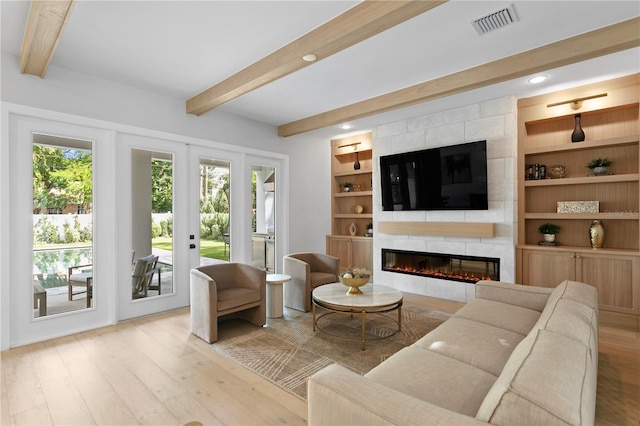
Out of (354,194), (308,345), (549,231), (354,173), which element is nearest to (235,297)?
(308,345)

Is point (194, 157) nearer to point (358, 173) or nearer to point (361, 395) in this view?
point (358, 173)

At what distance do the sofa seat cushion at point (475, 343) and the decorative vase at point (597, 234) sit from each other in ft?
8.44

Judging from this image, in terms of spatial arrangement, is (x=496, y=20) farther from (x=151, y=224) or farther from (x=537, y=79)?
(x=151, y=224)

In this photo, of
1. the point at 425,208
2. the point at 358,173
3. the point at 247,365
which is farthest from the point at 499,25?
the point at 358,173

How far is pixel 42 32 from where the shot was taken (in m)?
2.42

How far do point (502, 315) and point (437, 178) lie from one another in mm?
2631

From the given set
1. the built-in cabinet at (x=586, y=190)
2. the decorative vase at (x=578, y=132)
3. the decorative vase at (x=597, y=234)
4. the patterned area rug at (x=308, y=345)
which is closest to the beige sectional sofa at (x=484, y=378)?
the patterned area rug at (x=308, y=345)

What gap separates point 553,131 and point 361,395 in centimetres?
473

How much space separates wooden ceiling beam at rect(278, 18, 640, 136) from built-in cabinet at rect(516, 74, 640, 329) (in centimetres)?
134

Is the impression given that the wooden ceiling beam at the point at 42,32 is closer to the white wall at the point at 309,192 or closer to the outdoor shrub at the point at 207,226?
the outdoor shrub at the point at 207,226

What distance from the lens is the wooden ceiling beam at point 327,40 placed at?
7.11 ft

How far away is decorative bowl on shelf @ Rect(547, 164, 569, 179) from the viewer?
425 centimetres

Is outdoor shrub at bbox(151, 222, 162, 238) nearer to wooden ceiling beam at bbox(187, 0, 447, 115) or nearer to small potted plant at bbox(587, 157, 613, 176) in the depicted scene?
wooden ceiling beam at bbox(187, 0, 447, 115)

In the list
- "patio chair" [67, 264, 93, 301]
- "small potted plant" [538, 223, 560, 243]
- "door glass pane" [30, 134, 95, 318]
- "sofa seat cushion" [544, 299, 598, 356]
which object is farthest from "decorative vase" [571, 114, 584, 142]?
"patio chair" [67, 264, 93, 301]
